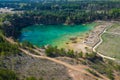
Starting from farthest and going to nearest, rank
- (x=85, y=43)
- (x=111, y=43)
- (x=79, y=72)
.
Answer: (x=111, y=43) < (x=85, y=43) < (x=79, y=72)

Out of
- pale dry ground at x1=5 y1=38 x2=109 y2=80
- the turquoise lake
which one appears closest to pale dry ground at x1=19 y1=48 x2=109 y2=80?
pale dry ground at x1=5 y1=38 x2=109 y2=80

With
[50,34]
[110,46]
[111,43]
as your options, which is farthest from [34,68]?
[50,34]

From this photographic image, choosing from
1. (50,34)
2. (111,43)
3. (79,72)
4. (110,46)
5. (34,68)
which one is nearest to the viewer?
(34,68)

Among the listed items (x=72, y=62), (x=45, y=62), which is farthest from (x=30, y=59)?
(x=72, y=62)

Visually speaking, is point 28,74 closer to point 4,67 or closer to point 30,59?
point 4,67

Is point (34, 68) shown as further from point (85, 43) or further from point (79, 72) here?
point (85, 43)

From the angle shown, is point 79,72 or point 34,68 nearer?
point 34,68

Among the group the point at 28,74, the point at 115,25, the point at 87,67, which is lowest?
the point at 115,25
